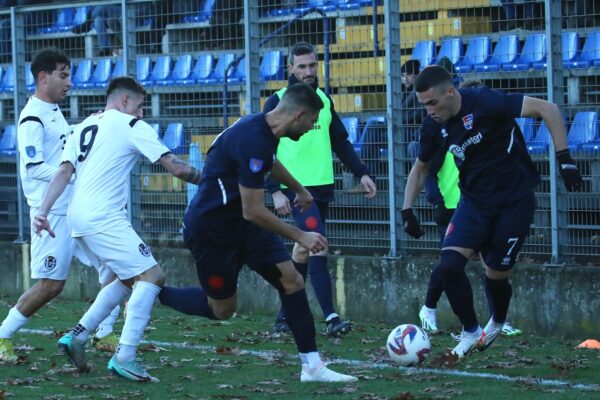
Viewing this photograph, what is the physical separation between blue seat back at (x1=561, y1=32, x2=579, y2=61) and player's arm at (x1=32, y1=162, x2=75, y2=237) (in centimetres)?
465

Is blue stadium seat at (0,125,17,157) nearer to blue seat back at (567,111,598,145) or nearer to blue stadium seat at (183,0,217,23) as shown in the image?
blue stadium seat at (183,0,217,23)

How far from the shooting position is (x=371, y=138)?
1214 cm

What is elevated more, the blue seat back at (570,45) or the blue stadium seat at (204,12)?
the blue stadium seat at (204,12)

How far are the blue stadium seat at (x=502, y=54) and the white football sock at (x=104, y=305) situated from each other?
4.30 m

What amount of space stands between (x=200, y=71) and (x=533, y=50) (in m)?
4.81

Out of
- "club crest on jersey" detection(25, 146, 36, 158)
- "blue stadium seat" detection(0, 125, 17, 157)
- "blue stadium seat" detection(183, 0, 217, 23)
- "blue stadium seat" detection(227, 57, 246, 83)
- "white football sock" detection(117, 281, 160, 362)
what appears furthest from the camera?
"blue stadium seat" detection(0, 125, 17, 157)

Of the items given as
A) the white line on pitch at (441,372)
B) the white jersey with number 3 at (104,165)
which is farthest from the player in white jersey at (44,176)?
the white line on pitch at (441,372)

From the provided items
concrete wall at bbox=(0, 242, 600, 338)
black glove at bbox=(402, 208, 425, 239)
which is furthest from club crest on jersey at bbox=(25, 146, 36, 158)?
concrete wall at bbox=(0, 242, 600, 338)

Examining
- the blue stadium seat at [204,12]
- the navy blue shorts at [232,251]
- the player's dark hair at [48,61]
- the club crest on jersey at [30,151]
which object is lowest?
the navy blue shorts at [232,251]

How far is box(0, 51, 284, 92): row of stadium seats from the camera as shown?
13344 millimetres

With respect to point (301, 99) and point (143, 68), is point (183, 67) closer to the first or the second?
point (143, 68)

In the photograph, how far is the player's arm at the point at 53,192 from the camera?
8594 mm

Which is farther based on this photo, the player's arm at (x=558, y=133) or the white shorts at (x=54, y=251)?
the white shorts at (x=54, y=251)

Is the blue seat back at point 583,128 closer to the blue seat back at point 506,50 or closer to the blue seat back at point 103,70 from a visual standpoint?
the blue seat back at point 506,50
